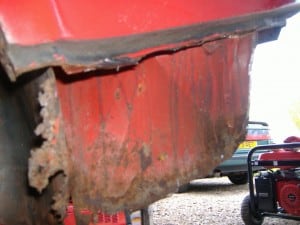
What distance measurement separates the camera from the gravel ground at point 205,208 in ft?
17.0

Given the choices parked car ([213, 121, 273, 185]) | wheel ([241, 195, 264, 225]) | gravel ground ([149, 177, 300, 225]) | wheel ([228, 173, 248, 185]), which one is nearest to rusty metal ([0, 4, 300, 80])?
gravel ground ([149, 177, 300, 225])

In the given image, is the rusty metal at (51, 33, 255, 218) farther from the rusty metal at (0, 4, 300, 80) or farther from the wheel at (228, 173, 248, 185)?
A: the wheel at (228, 173, 248, 185)

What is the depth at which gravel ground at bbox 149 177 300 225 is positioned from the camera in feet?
17.0

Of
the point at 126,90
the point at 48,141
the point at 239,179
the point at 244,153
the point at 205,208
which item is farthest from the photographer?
the point at 239,179

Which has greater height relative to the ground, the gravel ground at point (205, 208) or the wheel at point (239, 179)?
the wheel at point (239, 179)

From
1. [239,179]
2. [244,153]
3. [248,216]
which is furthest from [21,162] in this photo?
[239,179]

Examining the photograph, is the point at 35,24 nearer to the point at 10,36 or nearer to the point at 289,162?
the point at 10,36

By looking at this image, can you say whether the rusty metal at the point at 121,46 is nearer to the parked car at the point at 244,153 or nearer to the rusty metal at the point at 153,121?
the rusty metal at the point at 153,121

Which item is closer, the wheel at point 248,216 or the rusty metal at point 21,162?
the rusty metal at point 21,162

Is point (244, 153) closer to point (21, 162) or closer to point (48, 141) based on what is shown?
point (21, 162)

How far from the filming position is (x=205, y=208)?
240 inches

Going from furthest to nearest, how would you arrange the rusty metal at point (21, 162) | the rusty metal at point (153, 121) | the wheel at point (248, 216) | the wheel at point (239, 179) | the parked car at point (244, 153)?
the wheel at point (239, 179), the parked car at point (244, 153), the wheel at point (248, 216), the rusty metal at point (153, 121), the rusty metal at point (21, 162)

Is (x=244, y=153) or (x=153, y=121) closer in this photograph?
(x=153, y=121)

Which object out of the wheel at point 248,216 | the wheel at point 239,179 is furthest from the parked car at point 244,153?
the wheel at point 248,216
